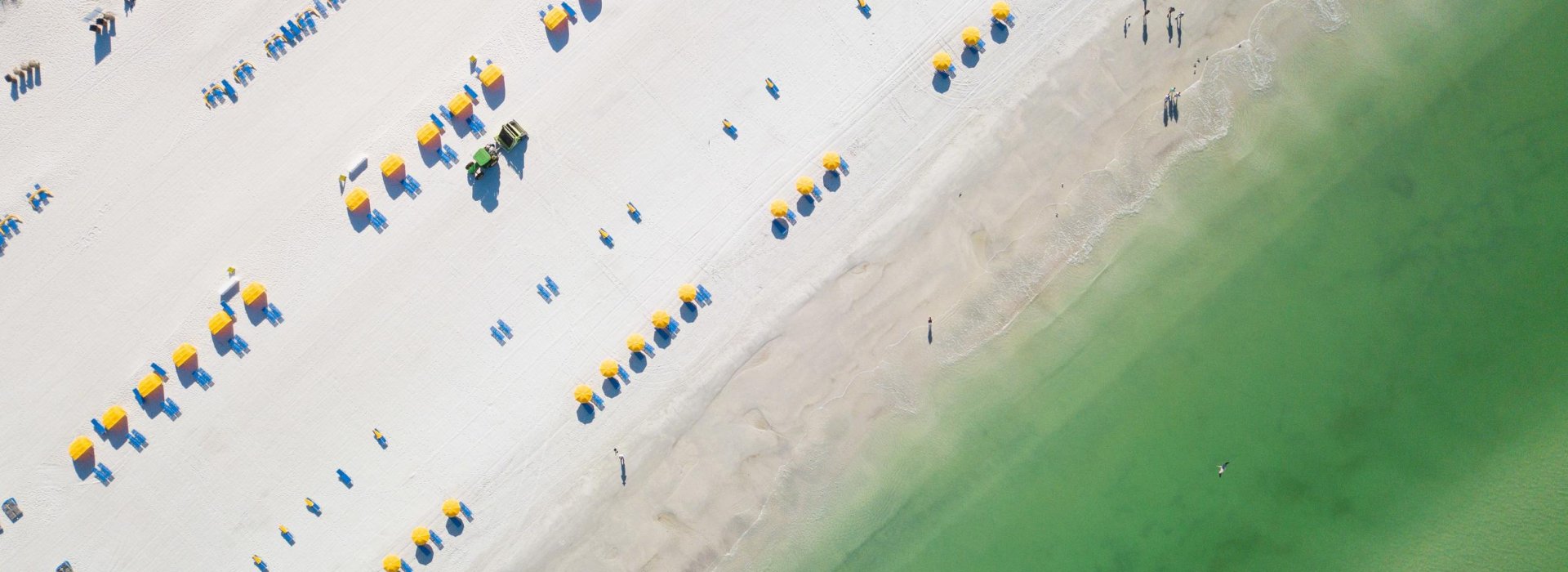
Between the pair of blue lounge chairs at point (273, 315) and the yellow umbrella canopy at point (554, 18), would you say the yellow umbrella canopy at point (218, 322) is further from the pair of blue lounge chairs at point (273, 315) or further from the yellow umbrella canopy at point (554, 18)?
the yellow umbrella canopy at point (554, 18)

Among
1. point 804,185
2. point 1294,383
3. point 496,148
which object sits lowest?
point 1294,383

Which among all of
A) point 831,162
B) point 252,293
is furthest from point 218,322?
point 831,162

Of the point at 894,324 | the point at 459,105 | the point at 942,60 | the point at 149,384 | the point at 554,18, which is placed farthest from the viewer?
the point at 894,324

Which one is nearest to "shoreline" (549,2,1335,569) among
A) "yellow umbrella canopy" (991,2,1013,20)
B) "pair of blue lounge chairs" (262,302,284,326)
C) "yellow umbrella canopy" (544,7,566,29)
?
"yellow umbrella canopy" (991,2,1013,20)

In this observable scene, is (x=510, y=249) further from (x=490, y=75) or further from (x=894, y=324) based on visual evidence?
(x=894, y=324)

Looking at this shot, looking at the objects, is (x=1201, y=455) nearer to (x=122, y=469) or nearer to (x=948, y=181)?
(x=948, y=181)

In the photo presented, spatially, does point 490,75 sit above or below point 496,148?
above

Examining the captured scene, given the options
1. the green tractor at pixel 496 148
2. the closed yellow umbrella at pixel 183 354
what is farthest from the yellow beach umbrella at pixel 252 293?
the green tractor at pixel 496 148
